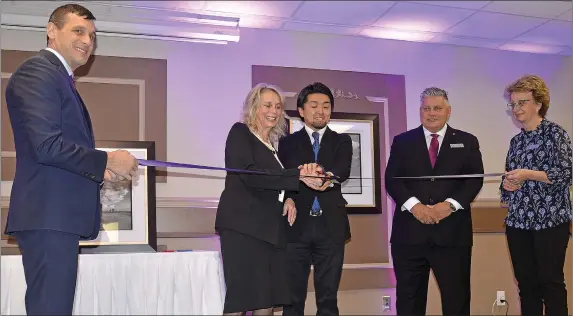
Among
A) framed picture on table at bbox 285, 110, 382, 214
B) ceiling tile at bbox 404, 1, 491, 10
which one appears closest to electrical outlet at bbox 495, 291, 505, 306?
framed picture on table at bbox 285, 110, 382, 214

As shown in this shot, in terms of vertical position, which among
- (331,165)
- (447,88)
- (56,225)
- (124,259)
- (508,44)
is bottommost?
(124,259)

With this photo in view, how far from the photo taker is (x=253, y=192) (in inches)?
110

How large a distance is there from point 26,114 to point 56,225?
40cm

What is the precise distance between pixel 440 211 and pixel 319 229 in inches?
30.8

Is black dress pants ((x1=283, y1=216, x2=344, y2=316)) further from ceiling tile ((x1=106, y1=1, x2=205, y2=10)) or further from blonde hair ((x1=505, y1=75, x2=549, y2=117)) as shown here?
ceiling tile ((x1=106, y1=1, x2=205, y2=10))

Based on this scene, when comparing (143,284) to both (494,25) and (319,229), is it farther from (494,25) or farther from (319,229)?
(494,25)

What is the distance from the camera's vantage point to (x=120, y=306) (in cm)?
303

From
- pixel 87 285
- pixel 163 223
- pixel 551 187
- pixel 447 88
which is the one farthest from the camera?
pixel 447 88

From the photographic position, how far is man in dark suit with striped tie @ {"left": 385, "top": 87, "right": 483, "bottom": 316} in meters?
3.40

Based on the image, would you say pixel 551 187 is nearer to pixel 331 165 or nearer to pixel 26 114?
pixel 331 165

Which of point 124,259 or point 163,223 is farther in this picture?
point 163,223

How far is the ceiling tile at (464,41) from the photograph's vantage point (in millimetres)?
4891

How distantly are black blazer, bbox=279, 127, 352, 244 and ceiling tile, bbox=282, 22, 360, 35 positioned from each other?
1375mm

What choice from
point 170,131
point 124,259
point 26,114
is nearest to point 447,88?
point 170,131
